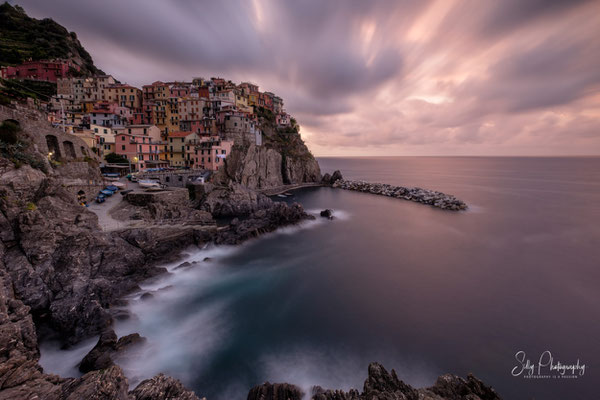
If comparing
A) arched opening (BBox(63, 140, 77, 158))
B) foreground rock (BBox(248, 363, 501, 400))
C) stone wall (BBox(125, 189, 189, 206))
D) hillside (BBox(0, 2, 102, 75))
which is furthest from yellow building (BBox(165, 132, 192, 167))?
hillside (BBox(0, 2, 102, 75))

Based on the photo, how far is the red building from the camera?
6588 cm

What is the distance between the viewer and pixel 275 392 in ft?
34.2

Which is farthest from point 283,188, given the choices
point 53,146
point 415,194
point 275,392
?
point 275,392

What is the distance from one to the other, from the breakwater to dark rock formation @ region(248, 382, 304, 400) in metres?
48.8

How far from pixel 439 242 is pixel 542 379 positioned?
19940mm

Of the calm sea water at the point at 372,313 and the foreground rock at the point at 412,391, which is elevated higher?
the foreground rock at the point at 412,391

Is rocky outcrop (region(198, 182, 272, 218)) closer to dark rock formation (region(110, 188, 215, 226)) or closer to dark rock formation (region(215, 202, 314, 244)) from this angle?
dark rock formation (region(110, 188, 215, 226))

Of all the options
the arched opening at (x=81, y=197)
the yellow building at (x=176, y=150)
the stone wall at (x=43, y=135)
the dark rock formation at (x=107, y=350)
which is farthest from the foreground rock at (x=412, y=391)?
the yellow building at (x=176, y=150)

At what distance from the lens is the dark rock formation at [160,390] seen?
771 cm

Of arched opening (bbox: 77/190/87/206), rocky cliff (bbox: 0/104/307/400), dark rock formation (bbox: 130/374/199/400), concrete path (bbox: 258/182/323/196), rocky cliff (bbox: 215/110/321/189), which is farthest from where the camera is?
concrete path (bbox: 258/182/323/196)

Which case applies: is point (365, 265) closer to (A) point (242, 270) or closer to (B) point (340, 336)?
(B) point (340, 336)

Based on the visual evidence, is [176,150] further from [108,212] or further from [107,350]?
[107,350]

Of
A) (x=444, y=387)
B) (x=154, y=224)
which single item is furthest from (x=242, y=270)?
(x=444, y=387)

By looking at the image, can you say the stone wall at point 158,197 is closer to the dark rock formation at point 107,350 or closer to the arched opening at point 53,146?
the arched opening at point 53,146
